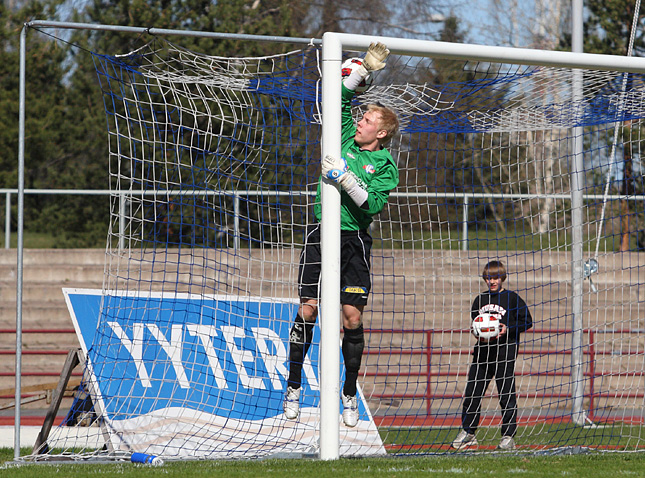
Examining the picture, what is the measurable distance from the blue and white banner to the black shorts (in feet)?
2.15

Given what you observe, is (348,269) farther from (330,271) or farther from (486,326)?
(486,326)

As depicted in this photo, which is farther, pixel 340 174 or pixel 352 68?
pixel 352 68

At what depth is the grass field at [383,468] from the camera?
4.23 m

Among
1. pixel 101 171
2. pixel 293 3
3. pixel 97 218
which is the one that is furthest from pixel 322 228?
pixel 293 3

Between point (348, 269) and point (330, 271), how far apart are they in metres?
0.48

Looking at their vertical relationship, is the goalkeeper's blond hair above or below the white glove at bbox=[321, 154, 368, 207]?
above

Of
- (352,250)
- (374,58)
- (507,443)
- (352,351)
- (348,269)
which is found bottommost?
(507,443)

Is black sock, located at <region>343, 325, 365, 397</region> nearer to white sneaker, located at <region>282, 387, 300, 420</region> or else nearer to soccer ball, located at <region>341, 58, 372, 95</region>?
white sneaker, located at <region>282, 387, 300, 420</region>

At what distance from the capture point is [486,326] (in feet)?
21.7

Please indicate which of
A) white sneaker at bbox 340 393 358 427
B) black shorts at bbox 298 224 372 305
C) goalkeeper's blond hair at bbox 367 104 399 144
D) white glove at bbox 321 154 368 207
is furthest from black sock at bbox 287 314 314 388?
goalkeeper's blond hair at bbox 367 104 399 144

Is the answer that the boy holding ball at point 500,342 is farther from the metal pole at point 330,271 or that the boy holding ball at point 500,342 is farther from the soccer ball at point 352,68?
the soccer ball at point 352,68

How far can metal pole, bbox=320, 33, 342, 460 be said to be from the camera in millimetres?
4645

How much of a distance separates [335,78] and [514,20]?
23454 millimetres

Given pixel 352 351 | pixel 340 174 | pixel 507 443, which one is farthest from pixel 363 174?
pixel 507 443
